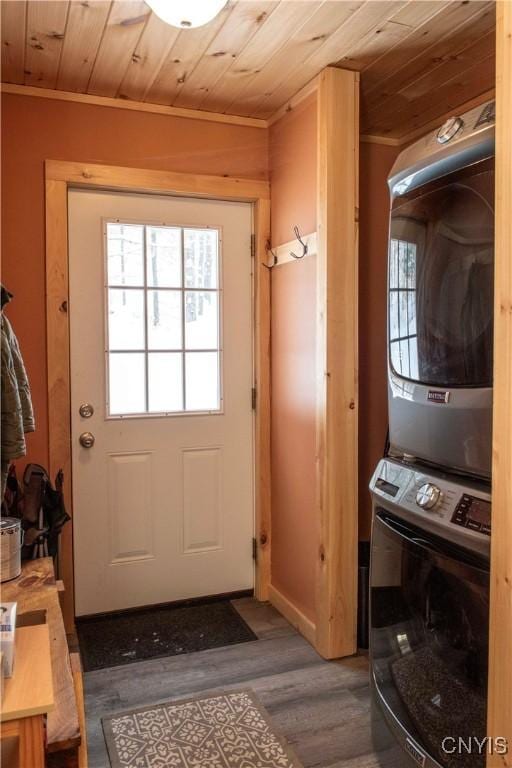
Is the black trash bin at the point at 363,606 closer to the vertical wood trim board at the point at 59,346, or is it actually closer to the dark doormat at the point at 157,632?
the dark doormat at the point at 157,632

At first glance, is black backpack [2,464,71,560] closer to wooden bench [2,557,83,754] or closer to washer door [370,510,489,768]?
wooden bench [2,557,83,754]

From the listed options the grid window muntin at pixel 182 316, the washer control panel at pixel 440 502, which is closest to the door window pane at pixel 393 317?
the washer control panel at pixel 440 502

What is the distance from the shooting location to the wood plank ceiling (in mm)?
2035

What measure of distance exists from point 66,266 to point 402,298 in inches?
64.0

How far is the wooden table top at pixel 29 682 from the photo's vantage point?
3.41 ft

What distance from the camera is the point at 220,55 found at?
7.76 ft

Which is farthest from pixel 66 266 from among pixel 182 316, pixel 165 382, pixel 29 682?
pixel 29 682

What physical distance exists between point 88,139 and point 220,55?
0.75 meters

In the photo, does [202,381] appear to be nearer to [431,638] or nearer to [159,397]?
[159,397]

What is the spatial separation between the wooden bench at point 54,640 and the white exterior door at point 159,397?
2.24 feet

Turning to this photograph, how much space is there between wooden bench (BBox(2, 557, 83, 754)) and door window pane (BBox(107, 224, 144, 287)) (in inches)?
51.7

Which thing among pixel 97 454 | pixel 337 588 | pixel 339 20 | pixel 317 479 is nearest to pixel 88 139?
pixel 339 20

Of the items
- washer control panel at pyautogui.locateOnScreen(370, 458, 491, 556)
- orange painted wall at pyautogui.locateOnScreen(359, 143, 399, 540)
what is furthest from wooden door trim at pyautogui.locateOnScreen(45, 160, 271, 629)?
washer control panel at pyautogui.locateOnScreen(370, 458, 491, 556)

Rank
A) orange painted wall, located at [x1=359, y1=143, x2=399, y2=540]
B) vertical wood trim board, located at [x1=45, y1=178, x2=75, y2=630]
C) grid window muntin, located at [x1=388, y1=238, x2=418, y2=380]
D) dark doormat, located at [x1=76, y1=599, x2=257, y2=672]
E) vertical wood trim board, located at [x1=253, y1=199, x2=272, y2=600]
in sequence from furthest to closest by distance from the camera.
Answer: orange painted wall, located at [x1=359, y1=143, x2=399, y2=540]
vertical wood trim board, located at [x1=253, y1=199, x2=272, y2=600]
vertical wood trim board, located at [x1=45, y1=178, x2=75, y2=630]
dark doormat, located at [x1=76, y1=599, x2=257, y2=672]
grid window muntin, located at [x1=388, y1=238, x2=418, y2=380]
